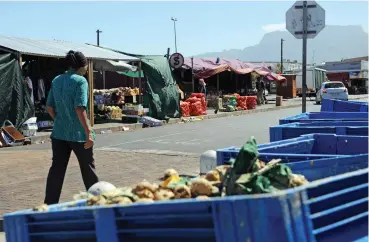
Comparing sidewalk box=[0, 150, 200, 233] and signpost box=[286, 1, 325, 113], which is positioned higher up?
signpost box=[286, 1, 325, 113]

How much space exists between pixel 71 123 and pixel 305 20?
19.3 feet

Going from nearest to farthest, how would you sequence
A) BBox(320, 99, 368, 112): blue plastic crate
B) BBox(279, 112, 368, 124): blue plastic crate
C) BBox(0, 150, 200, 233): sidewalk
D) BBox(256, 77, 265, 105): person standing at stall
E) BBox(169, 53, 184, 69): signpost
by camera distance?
1. BBox(0, 150, 200, 233): sidewalk
2. BBox(279, 112, 368, 124): blue plastic crate
3. BBox(320, 99, 368, 112): blue plastic crate
4. BBox(169, 53, 184, 69): signpost
5. BBox(256, 77, 265, 105): person standing at stall

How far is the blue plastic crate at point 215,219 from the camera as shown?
239 centimetres

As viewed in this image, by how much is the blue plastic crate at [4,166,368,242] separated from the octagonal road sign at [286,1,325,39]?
7.36m

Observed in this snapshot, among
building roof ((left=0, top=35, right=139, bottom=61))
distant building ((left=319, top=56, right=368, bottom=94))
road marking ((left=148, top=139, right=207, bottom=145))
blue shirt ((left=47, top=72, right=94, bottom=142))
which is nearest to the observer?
blue shirt ((left=47, top=72, right=94, bottom=142))

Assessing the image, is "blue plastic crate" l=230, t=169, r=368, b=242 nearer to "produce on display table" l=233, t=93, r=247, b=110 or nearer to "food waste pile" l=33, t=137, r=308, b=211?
"food waste pile" l=33, t=137, r=308, b=211

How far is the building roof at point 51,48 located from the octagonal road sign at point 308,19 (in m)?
7.98

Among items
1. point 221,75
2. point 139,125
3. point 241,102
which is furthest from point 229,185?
point 221,75

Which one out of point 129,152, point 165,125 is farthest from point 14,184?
point 165,125

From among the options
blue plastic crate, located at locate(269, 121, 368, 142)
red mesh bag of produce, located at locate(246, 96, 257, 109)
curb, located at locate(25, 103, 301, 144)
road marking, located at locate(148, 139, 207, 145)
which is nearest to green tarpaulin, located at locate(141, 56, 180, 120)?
curb, located at locate(25, 103, 301, 144)

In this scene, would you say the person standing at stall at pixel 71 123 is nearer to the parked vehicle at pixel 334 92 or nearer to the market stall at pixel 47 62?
the market stall at pixel 47 62

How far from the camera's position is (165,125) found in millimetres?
19484

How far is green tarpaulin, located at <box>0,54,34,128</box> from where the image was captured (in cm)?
1413

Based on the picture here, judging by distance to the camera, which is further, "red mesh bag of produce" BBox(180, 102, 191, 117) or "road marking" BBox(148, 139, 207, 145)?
"red mesh bag of produce" BBox(180, 102, 191, 117)
